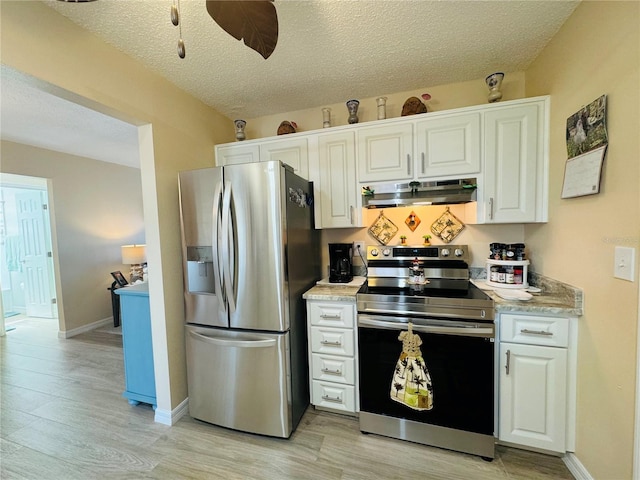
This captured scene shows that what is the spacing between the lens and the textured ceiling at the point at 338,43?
1357 mm

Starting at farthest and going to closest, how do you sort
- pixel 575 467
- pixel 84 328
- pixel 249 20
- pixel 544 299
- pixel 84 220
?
pixel 84 220 → pixel 84 328 → pixel 544 299 → pixel 575 467 → pixel 249 20

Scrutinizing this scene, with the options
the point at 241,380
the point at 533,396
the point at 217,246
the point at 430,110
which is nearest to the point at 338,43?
the point at 430,110

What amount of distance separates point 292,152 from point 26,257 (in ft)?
17.2

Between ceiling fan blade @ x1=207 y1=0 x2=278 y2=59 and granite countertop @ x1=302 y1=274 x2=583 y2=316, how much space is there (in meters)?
1.41

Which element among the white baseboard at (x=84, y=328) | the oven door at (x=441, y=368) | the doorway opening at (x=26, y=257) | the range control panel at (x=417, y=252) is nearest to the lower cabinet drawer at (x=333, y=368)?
the oven door at (x=441, y=368)

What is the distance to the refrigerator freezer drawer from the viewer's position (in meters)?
1.67

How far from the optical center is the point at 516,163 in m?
1.74

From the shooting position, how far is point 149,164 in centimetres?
182

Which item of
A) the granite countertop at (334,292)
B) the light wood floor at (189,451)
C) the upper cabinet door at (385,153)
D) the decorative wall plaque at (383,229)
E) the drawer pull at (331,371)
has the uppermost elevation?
the upper cabinet door at (385,153)

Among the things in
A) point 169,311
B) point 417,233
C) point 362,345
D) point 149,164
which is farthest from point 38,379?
point 417,233

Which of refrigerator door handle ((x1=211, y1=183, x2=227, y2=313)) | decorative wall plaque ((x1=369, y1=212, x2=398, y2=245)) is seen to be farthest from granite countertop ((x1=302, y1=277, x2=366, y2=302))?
refrigerator door handle ((x1=211, y1=183, x2=227, y2=313))

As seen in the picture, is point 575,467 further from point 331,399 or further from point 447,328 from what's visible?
point 331,399

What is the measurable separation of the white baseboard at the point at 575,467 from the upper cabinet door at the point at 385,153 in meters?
1.90

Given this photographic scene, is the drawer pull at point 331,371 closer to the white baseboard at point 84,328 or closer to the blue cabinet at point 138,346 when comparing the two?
the blue cabinet at point 138,346
